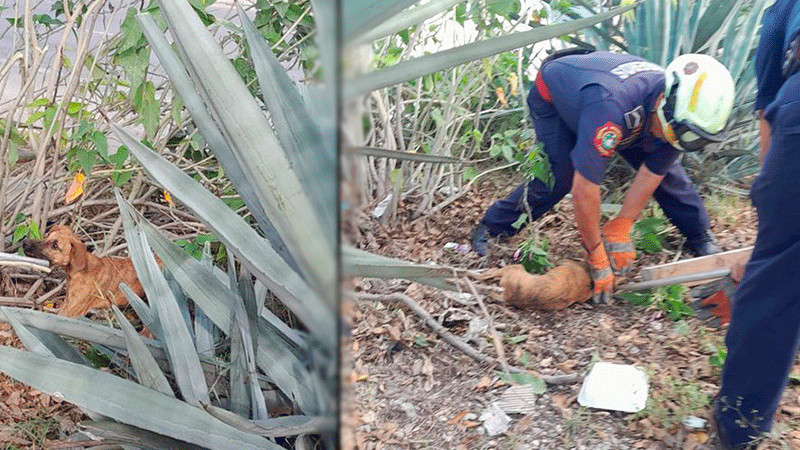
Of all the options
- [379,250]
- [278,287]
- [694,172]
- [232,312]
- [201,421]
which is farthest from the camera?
[694,172]

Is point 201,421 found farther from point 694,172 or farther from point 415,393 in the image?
point 694,172

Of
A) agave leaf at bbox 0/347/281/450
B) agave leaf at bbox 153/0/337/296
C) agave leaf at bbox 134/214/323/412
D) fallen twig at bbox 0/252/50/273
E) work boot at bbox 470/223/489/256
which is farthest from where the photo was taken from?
work boot at bbox 470/223/489/256

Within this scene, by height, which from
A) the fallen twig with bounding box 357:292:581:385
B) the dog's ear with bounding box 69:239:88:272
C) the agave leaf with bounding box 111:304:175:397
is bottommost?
the fallen twig with bounding box 357:292:581:385

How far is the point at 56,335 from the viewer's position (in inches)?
87.4

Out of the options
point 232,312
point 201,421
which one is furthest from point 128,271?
point 201,421

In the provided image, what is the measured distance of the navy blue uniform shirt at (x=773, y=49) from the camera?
226cm

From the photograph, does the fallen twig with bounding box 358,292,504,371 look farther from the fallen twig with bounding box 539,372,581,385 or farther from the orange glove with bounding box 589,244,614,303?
the orange glove with bounding box 589,244,614,303

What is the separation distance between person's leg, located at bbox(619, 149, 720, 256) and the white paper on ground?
3.17 ft

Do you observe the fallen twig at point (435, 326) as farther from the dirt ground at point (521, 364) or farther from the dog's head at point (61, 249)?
the dog's head at point (61, 249)

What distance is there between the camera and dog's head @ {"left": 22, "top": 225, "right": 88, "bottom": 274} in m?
2.49

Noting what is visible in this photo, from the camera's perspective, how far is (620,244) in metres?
3.21

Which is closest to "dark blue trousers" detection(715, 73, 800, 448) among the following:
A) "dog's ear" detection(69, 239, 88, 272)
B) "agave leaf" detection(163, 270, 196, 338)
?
"agave leaf" detection(163, 270, 196, 338)

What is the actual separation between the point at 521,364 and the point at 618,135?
0.95m

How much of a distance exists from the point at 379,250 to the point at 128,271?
3.95 feet
